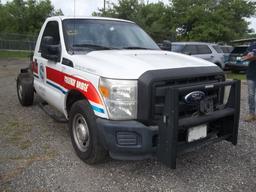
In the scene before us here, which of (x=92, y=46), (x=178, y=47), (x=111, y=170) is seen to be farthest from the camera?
(x=178, y=47)

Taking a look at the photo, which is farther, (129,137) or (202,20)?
(202,20)

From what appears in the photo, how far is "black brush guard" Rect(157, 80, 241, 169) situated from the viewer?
11.5 ft

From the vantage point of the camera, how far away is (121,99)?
3645mm

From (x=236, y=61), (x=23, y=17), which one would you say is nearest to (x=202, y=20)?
(x=236, y=61)

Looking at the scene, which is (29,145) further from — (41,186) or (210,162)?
(210,162)

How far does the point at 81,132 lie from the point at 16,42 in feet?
108

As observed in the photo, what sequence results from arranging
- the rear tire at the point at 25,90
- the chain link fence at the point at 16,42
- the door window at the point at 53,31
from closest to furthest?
the door window at the point at 53,31 → the rear tire at the point at 25,90 → the chain link fence at the point at 16,42

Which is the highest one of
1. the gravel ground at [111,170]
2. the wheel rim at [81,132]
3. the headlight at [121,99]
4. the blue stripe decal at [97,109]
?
the headlight at [121,99]

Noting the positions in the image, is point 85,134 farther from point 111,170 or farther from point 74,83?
point 74,83

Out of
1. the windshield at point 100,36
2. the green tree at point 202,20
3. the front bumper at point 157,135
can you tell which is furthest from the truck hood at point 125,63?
the green tree at point 202,20

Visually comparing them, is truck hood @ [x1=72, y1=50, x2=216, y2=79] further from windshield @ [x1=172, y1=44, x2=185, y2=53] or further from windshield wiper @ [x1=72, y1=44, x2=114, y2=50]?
windshield @ [x1=172, y1=44, x2=185, y2=53]

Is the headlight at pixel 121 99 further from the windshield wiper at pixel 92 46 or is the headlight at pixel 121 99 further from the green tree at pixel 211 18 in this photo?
the green tree at pixel 211 18

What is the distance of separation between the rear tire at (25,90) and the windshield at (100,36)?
251 centimetres

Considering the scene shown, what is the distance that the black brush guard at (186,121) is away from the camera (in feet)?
11.5
